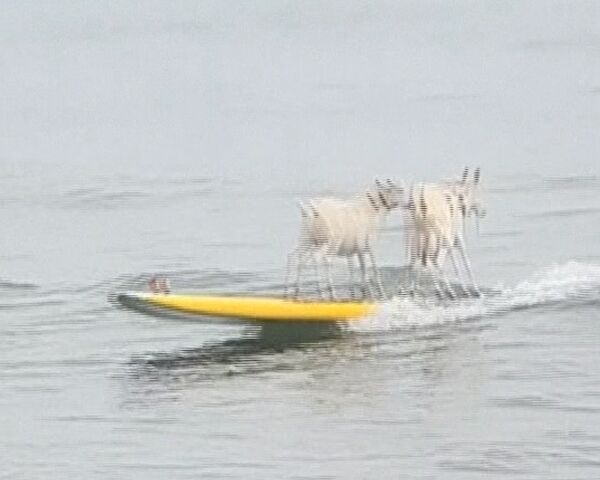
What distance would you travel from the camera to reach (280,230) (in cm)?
4619

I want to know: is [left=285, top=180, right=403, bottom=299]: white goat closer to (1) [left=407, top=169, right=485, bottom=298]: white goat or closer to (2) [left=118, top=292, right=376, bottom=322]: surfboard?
(1) [left=407, top=169, right=485, bottom=298]: white goat

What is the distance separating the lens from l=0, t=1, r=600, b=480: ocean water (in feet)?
96.4

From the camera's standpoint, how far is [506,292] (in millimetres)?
38125

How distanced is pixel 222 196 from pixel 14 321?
15355mm

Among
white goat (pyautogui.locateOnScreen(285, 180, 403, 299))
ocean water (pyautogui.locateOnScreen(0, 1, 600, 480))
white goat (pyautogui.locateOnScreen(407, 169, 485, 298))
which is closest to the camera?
ocean water (pyautogui.locateOnScreen(0, 1, 600, 480))

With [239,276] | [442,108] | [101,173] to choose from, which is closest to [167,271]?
[239,276]

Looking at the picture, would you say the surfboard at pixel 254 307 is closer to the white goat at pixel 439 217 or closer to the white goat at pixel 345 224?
the white goat at pixel 345 224

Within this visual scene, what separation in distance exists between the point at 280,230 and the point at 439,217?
11009mm

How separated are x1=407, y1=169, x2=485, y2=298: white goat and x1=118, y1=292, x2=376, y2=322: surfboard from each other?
181 centimetres

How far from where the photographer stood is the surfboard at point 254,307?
3319cm

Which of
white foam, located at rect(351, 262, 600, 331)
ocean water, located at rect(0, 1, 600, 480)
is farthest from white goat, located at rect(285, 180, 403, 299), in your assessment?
ocean water, located at rect(0, 1, 600, 480)

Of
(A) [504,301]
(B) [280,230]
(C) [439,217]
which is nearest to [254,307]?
(C) [439,217]

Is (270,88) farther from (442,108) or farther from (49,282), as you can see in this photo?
(49,282)

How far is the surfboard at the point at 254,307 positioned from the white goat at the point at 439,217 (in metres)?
1.81
